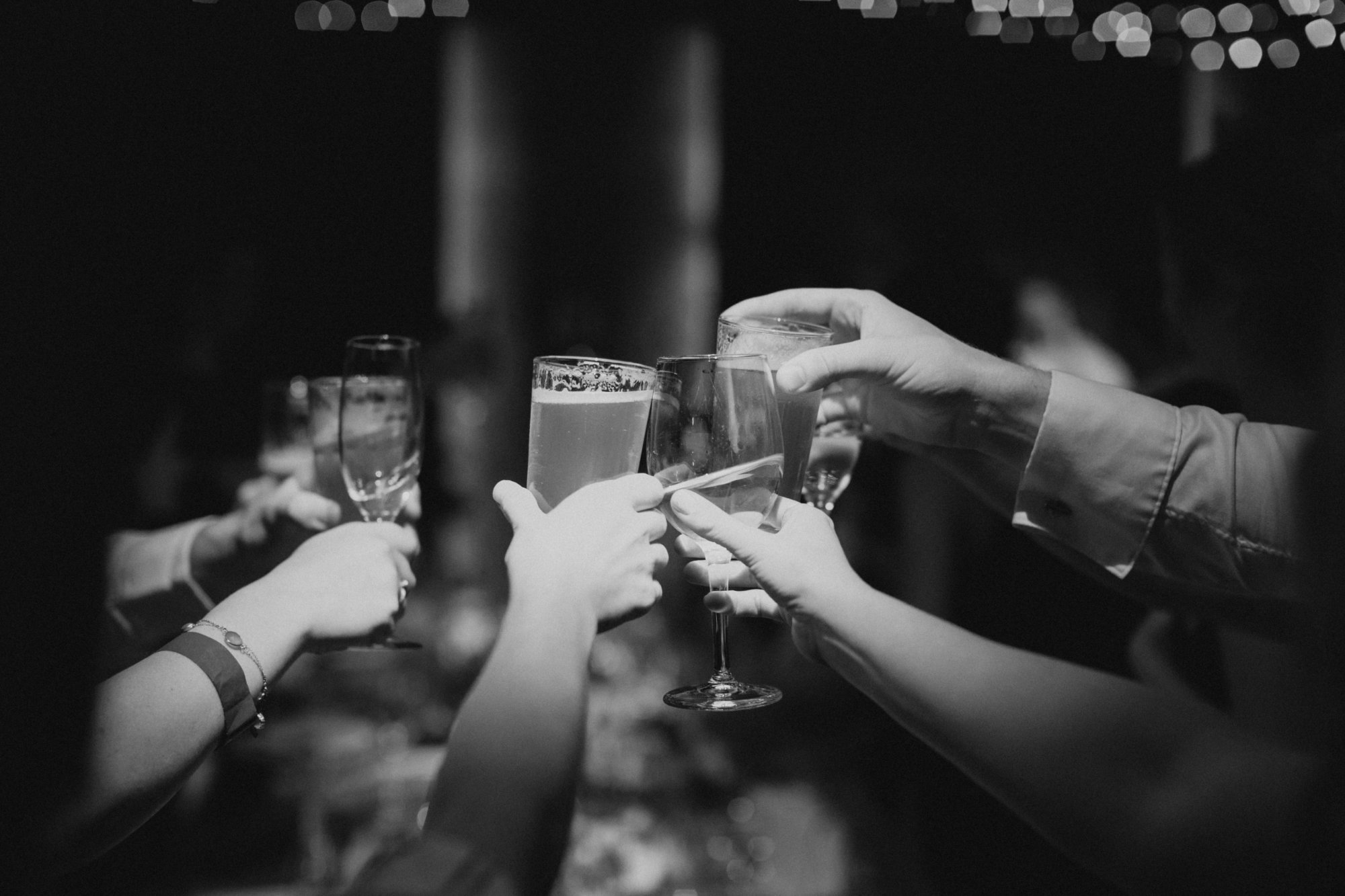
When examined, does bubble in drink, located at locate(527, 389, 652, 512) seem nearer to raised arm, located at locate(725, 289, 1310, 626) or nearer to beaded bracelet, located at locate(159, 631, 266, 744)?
raised arm, located at locate(725, 289, 1310, 626)

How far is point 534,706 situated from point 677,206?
396 centimetres

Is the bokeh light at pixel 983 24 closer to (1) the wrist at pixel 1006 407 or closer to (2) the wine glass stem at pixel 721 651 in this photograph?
(1) the wrist at pixel 1006 407

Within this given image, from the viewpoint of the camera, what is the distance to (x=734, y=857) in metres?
2.45

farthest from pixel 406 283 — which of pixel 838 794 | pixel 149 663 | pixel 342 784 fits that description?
pixel 149 663

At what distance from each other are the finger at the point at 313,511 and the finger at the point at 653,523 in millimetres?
845

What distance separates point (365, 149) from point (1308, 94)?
4.24 m

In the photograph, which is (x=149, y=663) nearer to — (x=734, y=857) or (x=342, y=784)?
(x=342, y=784)

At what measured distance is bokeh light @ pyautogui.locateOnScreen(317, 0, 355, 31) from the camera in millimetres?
3881

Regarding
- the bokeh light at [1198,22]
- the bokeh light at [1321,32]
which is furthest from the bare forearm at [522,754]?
the bokeh light at [1321,32]

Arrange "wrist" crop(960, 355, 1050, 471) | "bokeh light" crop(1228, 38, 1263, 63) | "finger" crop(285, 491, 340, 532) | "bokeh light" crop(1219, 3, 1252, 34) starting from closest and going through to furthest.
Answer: "wrist" crop(960, 355, 1050, 471)
"finger" crop(285, 491, 340, 532)
"bokeh light" crop(1219, 3, 1252, 34)
"bokeh light" crop(1228, 38, 1263, 63)

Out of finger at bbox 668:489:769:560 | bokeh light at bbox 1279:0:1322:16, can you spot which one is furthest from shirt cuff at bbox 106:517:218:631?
bokeh light at bbox 1279:0:1322:16

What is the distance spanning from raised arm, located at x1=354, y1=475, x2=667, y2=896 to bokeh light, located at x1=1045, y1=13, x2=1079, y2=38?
3809mm

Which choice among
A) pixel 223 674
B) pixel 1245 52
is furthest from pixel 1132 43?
pixel 223 674

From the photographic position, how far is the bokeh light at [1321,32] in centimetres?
408
